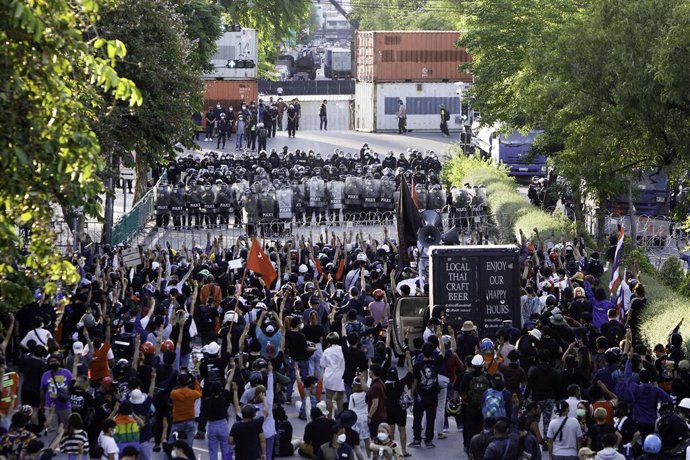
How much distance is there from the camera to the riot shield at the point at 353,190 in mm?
39688

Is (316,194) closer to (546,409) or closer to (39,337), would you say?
(39,337)

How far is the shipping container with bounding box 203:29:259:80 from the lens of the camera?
61031mm

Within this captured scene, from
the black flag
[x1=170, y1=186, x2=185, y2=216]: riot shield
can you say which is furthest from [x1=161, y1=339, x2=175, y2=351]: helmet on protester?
[x1=170, y1=186, x2=185, y2=216]: riot shield

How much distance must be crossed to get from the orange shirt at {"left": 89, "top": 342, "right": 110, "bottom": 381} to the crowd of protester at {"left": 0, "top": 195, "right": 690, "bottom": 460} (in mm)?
12

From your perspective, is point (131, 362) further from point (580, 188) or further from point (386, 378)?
point (580, 188)

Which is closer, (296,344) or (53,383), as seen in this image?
(53,383)

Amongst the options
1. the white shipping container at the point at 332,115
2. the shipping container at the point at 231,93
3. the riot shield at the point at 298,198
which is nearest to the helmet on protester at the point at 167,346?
the riot shield at the point at 298,198

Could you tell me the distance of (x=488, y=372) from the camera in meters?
17.6

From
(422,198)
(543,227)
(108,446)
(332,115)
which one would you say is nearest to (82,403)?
(108,446)

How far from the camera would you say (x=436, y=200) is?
3928 cm

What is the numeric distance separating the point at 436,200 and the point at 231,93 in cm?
2405

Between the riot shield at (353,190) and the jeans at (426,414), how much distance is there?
21.6 meters

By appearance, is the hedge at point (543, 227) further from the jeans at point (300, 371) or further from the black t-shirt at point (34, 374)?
the black t-shirt at point (34, 374)

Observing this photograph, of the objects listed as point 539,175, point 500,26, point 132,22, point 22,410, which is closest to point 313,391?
point 22,410
